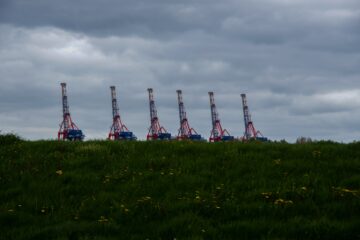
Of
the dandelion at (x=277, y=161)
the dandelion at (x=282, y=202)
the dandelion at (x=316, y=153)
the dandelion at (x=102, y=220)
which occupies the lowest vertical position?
the dandelion at (x=102, y=220)

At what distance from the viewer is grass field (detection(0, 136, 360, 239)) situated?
1041 centimetres

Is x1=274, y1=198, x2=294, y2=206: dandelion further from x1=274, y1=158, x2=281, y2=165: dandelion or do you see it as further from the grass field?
x1=274, y1=158, x2=281, y2=165: dandelion

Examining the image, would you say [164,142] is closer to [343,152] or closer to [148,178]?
[148,178]

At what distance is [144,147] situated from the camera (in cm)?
1650

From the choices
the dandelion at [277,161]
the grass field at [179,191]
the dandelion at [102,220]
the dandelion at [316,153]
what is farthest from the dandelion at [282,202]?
the dandelion at [316,153]

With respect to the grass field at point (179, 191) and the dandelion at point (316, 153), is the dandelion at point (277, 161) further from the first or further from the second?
the dandelion at point (316, 153)

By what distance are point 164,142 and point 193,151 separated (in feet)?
4.59

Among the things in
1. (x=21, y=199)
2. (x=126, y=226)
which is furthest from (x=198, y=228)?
(x=21, y=199)

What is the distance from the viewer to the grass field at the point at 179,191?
10.4 metres

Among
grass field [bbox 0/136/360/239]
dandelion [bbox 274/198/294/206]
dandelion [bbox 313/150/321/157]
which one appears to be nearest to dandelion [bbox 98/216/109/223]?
grass field [bbox 0/136/360/239]

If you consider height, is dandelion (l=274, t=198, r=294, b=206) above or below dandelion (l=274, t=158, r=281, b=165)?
below

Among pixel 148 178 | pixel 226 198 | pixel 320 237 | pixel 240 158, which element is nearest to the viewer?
pixel 320 237

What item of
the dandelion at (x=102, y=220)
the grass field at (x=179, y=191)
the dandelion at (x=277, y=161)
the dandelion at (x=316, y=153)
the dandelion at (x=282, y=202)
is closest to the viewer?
the grass field at (x=179, y=191)

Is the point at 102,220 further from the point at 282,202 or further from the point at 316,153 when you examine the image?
the point at 316,153
